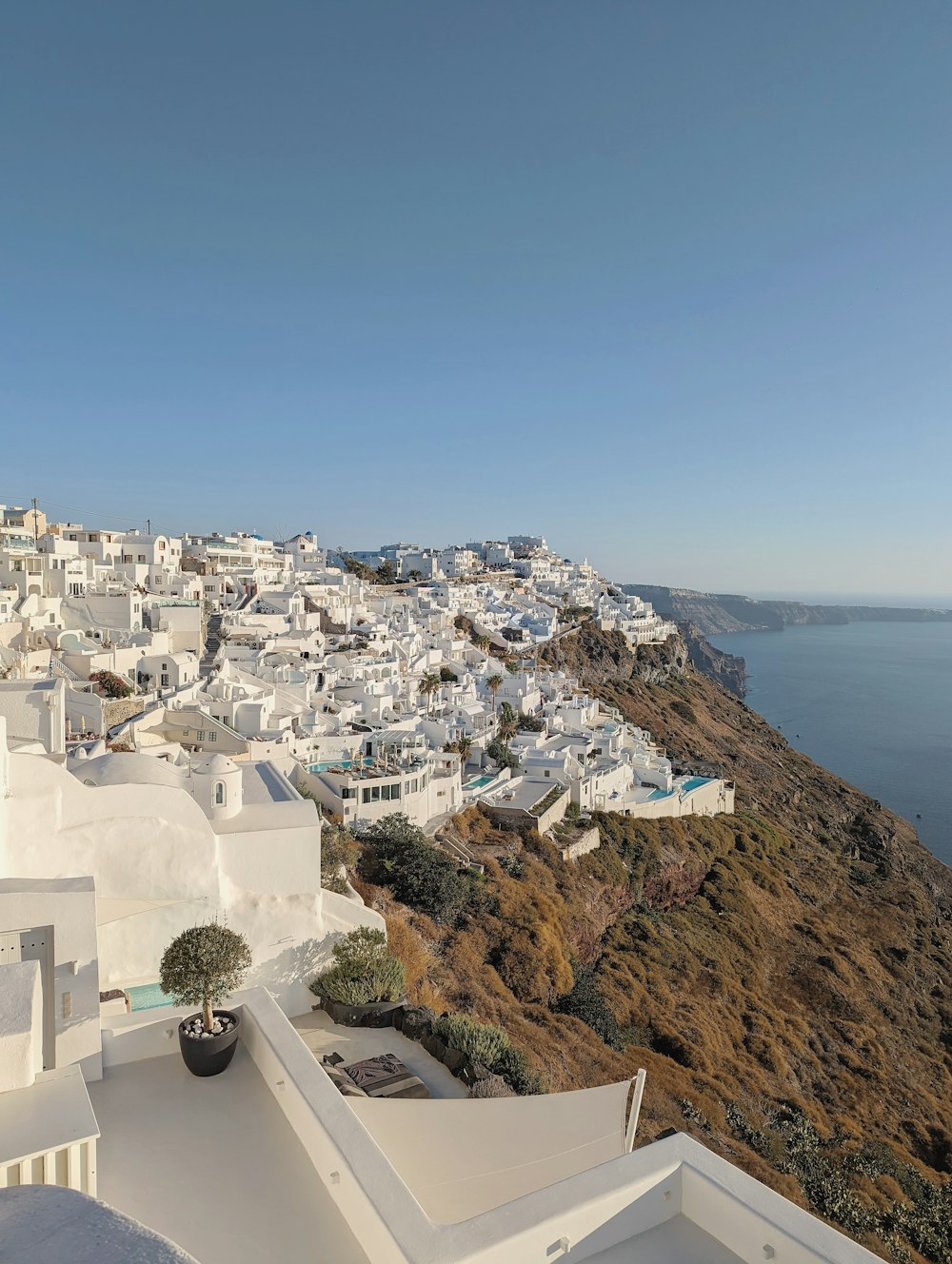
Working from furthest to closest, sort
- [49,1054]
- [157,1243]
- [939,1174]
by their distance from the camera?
[939,1174]
[49,1054]
[157,1243]

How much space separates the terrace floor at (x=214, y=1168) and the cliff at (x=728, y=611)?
137 meters

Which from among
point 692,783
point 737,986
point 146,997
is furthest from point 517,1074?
point 692,783

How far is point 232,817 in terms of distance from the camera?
7.61 m

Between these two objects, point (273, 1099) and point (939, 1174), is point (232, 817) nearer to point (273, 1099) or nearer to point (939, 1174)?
point (273, 1099)

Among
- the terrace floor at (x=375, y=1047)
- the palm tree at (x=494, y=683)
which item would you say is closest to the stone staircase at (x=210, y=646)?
the palm tree at (x=494, y=683)

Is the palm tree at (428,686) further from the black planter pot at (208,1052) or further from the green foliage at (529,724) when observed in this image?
the black planter pot at (208,1052)

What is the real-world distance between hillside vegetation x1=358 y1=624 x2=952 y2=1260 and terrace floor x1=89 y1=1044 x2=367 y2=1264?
18.5 feet

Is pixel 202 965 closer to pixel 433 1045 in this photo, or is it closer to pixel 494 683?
pixel 433 1045

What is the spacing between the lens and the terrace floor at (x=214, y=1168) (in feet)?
9.42

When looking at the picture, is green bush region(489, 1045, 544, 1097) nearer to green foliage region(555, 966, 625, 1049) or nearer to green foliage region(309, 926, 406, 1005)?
green foliage region(309, 926, 406, 1005)

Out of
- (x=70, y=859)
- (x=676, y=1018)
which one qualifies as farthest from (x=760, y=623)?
(x=70, y=859)

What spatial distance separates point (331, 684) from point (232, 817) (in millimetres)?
18393

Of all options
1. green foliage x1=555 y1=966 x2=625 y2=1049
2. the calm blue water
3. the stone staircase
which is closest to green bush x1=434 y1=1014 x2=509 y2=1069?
green foliage x1=555 y1=966 x2=625 y2=1049

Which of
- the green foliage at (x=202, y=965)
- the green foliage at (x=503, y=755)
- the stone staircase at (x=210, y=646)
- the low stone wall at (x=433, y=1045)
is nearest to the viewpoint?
the green foliage at (x=202, y=965)
